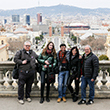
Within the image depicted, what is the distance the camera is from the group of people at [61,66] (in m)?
4.68

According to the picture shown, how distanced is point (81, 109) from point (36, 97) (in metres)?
1.26

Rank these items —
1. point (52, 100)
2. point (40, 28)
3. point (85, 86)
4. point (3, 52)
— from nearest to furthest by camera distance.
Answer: point (85, 86) → point (52, 100) → point (3, 52) → point (40, 28)

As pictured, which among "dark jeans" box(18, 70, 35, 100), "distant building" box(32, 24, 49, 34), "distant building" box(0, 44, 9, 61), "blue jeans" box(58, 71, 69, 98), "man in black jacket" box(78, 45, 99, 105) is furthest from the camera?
"distant building" box(32, 24, 49, 34)

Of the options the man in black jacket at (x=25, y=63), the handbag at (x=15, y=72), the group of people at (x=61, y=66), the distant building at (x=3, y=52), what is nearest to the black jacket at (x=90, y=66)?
the group of people at (x=61, y=66)

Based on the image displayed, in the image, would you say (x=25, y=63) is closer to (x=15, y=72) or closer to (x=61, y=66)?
(x=15, y=72)

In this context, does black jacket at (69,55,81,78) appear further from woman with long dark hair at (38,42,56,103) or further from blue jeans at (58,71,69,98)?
woman with long dark hair at (38,42,56,103)

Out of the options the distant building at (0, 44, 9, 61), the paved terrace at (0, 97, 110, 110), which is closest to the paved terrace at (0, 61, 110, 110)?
the paved terrace at (0, 97, 110, 110)

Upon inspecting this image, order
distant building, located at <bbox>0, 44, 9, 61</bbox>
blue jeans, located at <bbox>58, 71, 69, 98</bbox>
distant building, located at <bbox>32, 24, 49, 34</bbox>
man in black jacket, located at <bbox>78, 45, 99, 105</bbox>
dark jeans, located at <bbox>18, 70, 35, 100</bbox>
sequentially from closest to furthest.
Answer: man in black jacket, located at <bbox>78, 45, 99, 105</bbox> → dark jeans, located at <bbox>18, 70, 35, 100</bbox> → blue jeans, located at <bbox>58, 71, 69, 98</bbox> → distant building, located at <bbox>0, 44, 9, 61</bbox> → distant building, located at <bbox>32, 24, 49, 34</bbox>

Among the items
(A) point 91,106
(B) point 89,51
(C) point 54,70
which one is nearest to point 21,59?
(C) point 54,70

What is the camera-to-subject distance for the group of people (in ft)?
15.4

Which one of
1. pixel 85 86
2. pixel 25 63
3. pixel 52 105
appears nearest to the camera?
pixel 25 63

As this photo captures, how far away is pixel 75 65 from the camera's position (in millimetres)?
4840

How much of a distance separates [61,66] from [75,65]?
0.34 m

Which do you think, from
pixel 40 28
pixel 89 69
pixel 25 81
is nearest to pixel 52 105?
pixel 25 81
